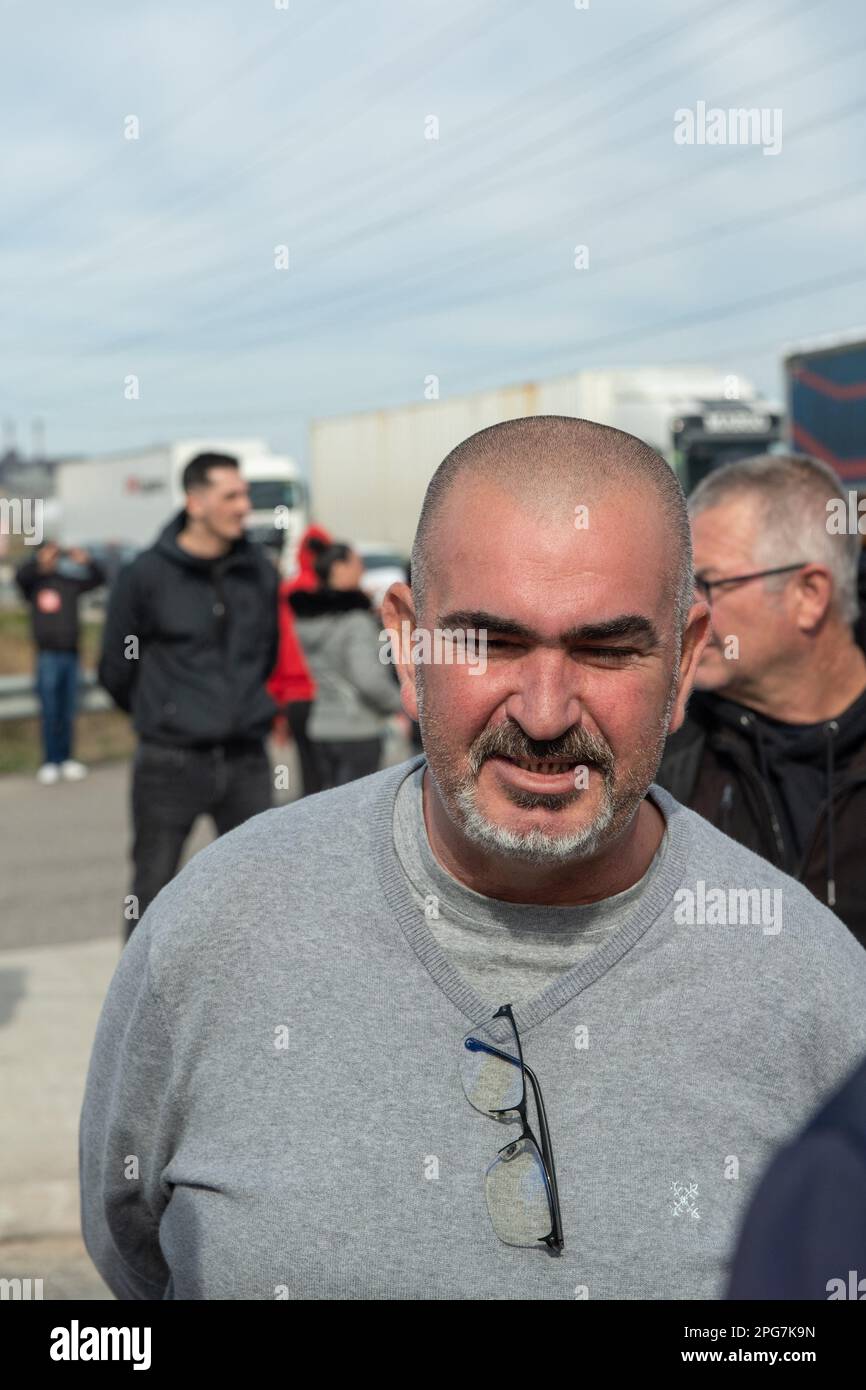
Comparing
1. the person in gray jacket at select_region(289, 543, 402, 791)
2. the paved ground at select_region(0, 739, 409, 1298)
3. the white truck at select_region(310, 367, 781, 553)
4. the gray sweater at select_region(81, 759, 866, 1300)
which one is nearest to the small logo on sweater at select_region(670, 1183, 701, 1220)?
the gray sweater at select_region(81, 759, 866, 1300)

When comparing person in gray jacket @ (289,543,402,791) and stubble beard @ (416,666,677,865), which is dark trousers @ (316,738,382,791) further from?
stubble beard @ (416,666,677,865)

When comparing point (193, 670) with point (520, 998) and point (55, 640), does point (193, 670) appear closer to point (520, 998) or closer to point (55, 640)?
point (520, 998)

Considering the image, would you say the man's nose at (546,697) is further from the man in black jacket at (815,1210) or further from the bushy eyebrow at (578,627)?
the man in black jacket at (815,1210)

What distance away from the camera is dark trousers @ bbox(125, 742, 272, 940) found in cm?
655

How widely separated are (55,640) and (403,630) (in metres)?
13.2

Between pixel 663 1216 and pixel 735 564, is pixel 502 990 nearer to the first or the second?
pixel 663 1216

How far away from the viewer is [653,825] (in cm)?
210

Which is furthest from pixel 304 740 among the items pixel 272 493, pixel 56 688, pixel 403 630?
pixel 272 493

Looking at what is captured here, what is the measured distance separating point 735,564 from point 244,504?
136 inches

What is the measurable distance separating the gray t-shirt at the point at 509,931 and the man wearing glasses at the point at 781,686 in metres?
1.44

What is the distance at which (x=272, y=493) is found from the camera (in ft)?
124

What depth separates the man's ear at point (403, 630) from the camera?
204 centimetres

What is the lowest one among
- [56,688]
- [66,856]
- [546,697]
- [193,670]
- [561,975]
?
[66,856]

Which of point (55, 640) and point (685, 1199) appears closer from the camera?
point (685, 1199)
